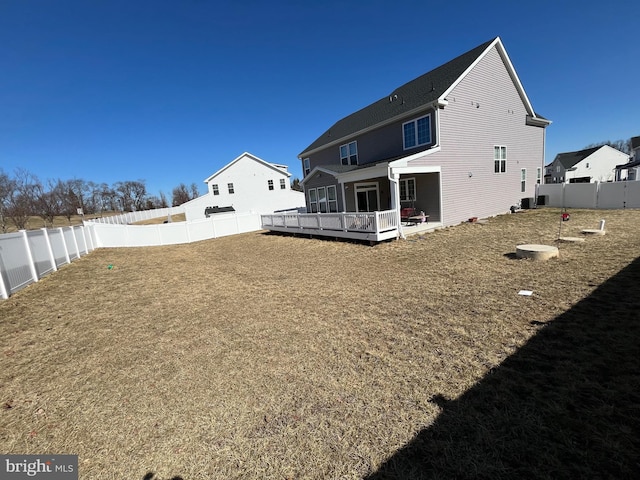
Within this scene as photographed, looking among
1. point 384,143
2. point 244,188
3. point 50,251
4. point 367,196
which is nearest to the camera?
point 50,251

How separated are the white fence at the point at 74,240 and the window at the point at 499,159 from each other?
53.3 ft

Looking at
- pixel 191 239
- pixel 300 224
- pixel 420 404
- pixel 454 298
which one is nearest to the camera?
pixel 420 404

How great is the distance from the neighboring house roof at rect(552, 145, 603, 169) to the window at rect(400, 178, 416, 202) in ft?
159

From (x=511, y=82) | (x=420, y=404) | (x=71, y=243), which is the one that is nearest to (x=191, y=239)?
(x=71, y=243)

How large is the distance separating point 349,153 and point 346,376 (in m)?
17.4

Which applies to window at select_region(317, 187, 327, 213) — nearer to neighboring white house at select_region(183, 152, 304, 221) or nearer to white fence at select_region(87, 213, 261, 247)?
white fence at select_region(87, 213, 261, 247)

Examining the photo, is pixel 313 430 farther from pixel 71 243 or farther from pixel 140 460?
pixel 71 243

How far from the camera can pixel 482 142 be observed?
14.8 metres

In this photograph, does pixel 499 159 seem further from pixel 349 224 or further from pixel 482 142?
pixel 349 224

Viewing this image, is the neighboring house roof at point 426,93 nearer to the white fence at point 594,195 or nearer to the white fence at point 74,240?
the white fence at point 594,195

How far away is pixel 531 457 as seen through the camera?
2154mm

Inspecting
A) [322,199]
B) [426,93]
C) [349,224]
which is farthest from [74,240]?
[426,93]

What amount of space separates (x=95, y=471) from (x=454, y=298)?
5.52 meters

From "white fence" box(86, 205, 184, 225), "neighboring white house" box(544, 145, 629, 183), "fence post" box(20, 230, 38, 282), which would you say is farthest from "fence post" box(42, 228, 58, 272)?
"neighboring white house" box(544, 145, 629, 183)
